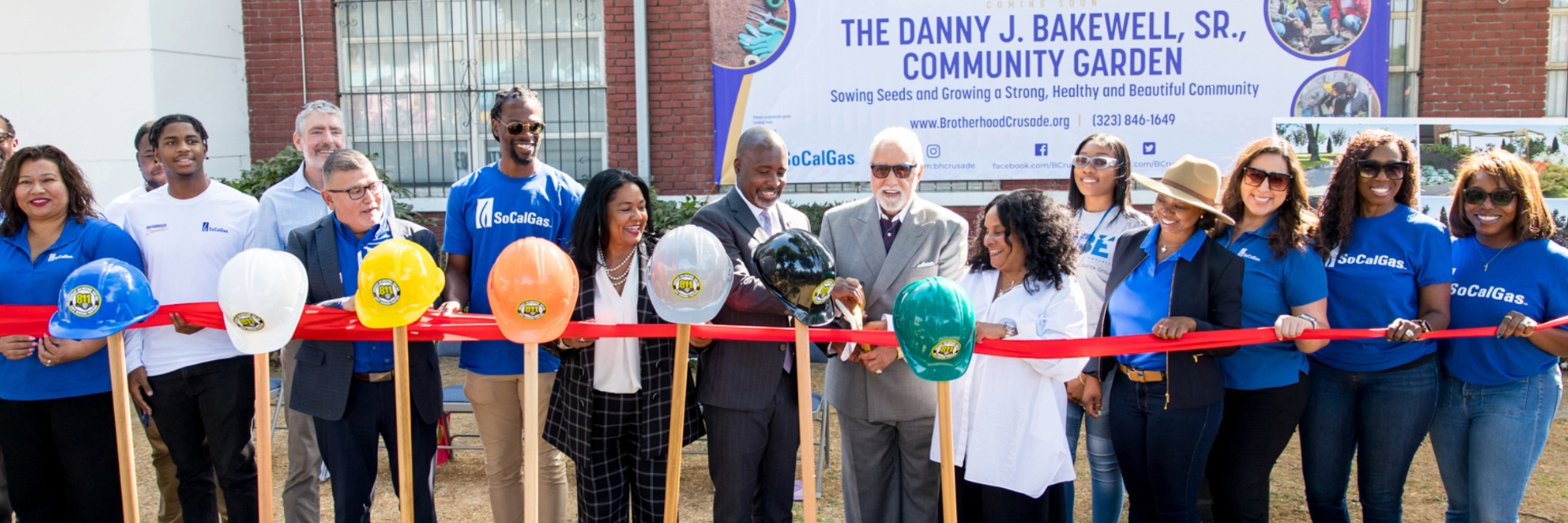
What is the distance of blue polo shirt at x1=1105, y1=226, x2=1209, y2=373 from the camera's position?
3.04 meters

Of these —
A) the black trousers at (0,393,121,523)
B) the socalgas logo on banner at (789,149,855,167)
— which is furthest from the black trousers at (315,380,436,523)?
the socalgas logo on banner at (789,149,855,167)

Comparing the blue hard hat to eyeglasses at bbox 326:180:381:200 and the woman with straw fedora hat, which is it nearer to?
eyeglasses at bbox 326:180:381:200

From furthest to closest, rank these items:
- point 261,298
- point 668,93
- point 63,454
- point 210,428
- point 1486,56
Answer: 1. point 668,93
2. point 1486,56
3. point 210,428
4. point 63,454
5. point 261,298

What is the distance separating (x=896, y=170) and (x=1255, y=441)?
1.43m

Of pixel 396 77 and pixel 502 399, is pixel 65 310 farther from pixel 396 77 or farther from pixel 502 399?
pixel 396 77

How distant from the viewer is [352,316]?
308cm

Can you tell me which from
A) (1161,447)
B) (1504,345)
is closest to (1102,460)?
(1161,447)

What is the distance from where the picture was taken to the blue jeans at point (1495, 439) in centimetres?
303

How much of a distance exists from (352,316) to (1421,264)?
3375 mm

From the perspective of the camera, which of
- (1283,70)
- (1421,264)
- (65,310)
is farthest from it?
(1283,70)

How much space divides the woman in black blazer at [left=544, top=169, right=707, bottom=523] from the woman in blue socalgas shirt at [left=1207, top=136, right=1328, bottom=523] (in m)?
1.72

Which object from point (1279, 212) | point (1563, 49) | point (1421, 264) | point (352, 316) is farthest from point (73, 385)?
point (1563, 49)

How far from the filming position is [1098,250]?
11.8ft

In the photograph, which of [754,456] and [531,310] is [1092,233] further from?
[531,310]
